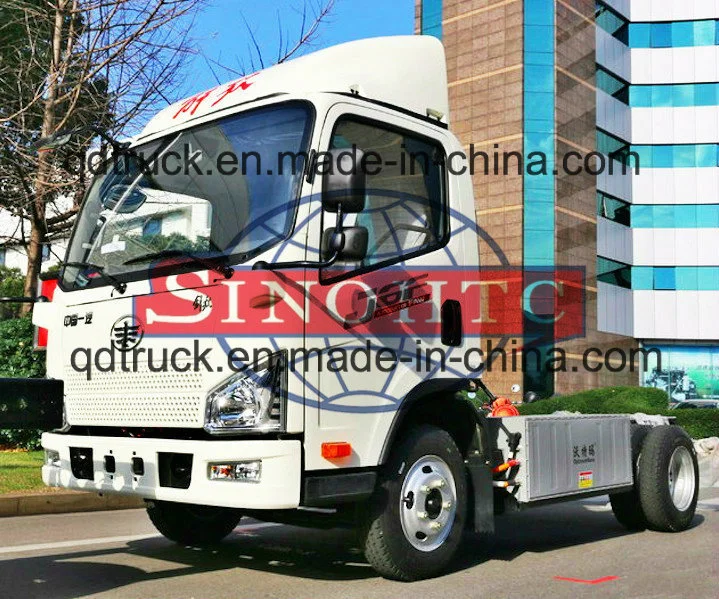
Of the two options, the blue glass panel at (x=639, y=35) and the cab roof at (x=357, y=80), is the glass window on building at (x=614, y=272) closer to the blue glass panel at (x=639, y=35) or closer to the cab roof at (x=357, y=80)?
the blue glass panel at (x=639, y=35)

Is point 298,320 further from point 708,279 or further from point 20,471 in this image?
point 708,279

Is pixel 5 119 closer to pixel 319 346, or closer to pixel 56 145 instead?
pixel 56 145

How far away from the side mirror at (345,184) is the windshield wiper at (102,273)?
1398mm

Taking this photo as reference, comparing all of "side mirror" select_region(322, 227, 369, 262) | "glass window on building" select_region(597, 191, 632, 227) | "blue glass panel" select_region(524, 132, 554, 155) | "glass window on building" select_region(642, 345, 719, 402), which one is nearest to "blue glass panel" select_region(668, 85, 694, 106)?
"glass window on building" select_region(597, 191, 632, 227)

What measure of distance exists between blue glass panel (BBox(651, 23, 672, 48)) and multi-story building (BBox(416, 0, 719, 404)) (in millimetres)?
68

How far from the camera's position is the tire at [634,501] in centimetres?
867

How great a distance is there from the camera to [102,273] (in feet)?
20.6

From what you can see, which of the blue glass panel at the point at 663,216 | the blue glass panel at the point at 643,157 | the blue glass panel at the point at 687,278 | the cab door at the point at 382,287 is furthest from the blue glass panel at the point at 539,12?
the cab door at the point at 382,287

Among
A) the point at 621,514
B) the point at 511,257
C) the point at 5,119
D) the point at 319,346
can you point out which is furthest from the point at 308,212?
the point at 511,257

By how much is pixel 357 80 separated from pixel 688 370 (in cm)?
4679

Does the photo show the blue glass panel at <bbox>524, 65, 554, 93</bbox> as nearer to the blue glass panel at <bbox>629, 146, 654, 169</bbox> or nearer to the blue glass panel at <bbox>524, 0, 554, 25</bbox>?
the blue glass panel at <bbox>524, 0, 554, 25</bbox>

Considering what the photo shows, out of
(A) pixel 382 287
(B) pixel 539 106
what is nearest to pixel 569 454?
(A) pixel 382 287

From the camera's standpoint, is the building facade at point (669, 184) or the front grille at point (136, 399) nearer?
the front grille at point (136, 399)

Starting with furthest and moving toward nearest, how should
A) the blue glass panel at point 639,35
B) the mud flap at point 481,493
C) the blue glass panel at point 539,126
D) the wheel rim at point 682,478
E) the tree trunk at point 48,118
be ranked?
the blue glass panel at point 639,35 → the blue glass panel at point 539,126 → the tree trunk at point 48,118 → the wheel rim at point 682,478 → the mud flap at point 481,493
